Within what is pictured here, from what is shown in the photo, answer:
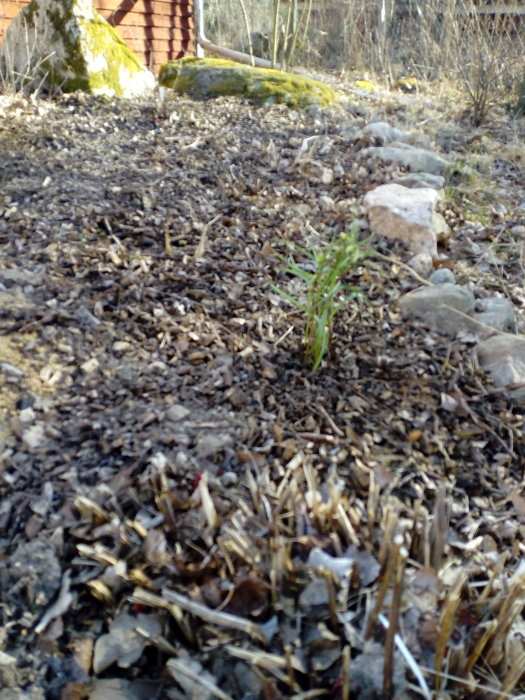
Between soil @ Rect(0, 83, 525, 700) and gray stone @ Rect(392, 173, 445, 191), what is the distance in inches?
14.0

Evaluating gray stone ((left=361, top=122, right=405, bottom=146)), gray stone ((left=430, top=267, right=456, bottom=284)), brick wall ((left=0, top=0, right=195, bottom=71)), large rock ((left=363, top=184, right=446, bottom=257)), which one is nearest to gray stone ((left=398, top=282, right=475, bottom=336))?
gray stone ((left=430, top=267, right=456, bottom=284))

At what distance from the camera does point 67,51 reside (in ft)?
16.1

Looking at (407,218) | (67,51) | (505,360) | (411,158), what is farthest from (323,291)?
(67,51)

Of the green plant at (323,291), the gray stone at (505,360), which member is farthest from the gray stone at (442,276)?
the green plant at (323,291)

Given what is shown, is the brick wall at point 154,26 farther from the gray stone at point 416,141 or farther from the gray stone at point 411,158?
the gray stone at point 411,158

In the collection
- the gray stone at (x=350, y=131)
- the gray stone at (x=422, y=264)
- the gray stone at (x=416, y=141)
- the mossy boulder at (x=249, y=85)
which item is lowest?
the gray stone at (x=422, y=264)

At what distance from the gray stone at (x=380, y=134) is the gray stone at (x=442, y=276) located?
178cm

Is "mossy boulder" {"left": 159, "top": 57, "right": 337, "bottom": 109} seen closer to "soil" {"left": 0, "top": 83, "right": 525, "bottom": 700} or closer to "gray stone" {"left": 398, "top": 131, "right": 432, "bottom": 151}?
"gray stone" {"left": 398, "top": 131, "right": 432, "bottom": 151}

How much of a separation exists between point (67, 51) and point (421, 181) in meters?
3.11

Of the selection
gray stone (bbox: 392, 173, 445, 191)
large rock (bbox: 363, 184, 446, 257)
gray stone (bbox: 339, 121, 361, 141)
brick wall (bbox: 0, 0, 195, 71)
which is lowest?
large rock (bbox: 363, 184, 446, 257)

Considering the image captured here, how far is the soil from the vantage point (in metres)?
1.39

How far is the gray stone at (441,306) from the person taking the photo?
8.55 feet

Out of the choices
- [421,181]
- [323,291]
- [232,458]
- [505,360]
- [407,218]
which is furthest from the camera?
[421,181]

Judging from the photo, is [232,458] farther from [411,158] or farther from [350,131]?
[350,131]
